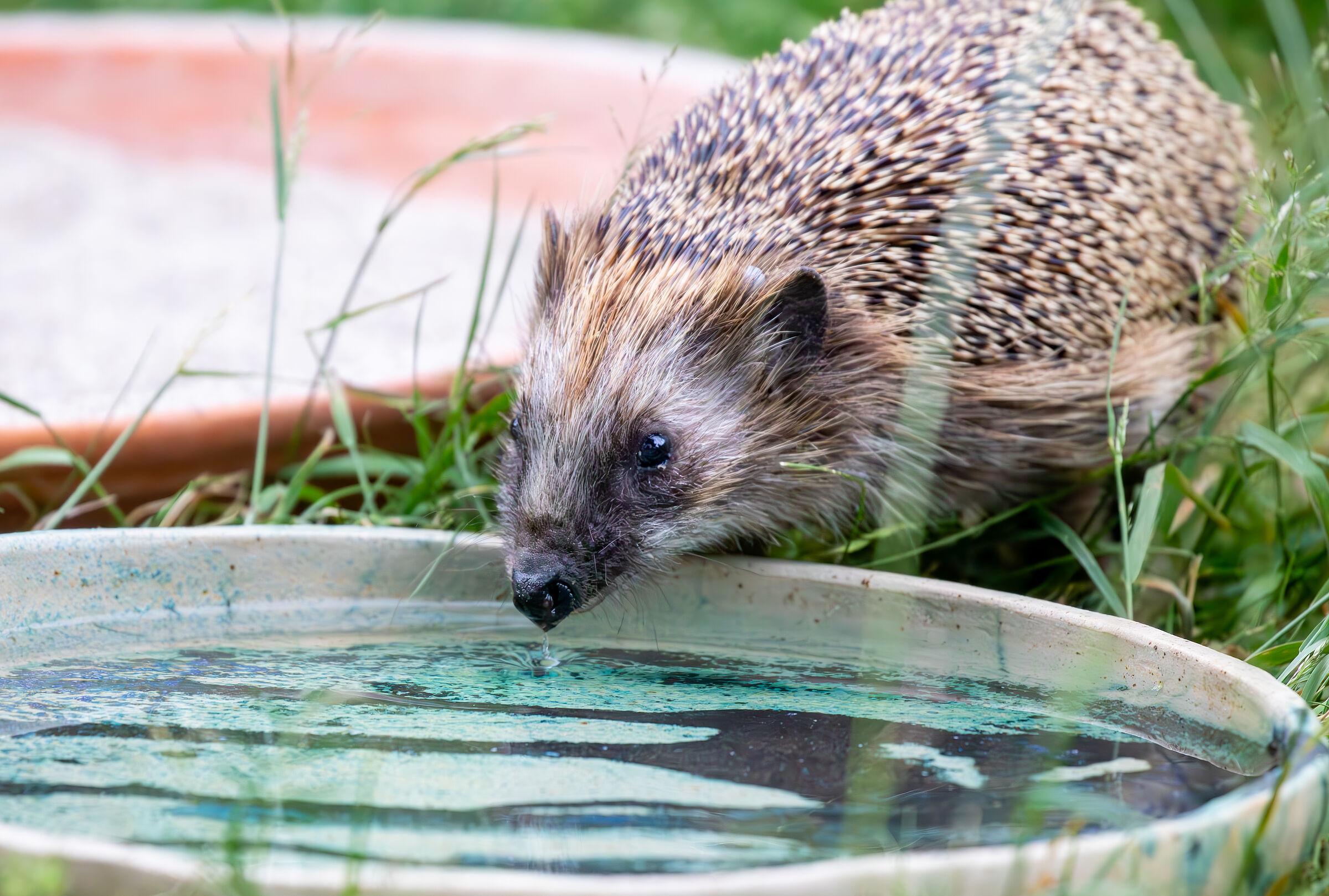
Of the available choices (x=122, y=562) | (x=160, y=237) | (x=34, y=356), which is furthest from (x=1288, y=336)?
(x=160, y=237)

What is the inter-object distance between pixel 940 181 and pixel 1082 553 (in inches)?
33.4

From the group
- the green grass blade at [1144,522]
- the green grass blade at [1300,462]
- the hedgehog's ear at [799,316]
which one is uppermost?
the hedgehog's ear at [799,316]

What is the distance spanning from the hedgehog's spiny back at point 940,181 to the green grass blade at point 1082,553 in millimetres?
374

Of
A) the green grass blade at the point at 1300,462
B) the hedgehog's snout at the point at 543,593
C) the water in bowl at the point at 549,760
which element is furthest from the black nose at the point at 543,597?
the green grass blade at the point at 1300,462

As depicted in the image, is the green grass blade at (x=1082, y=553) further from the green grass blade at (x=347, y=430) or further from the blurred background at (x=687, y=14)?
the blurred background at (x=687, y=14)

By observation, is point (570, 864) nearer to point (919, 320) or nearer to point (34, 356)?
point (919, 320)

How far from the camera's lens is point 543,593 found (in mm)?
2461

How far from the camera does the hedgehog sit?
2.69m

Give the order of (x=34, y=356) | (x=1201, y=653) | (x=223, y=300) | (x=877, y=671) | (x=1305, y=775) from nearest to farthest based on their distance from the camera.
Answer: (x=1305, y=775) → (x=1201, y=653) → (x=877, y=671) → (x=34, y=356) → (x=223, y=300)

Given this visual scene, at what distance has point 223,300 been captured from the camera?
15.2 ft

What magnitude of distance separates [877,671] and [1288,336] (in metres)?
1.04

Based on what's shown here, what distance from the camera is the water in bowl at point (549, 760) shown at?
174cm

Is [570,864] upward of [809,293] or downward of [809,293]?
downward

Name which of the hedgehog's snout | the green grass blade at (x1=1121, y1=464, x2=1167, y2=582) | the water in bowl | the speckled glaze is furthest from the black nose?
the green grass blade at (x1=1121, y1=464, x2=1167, y2=582)
